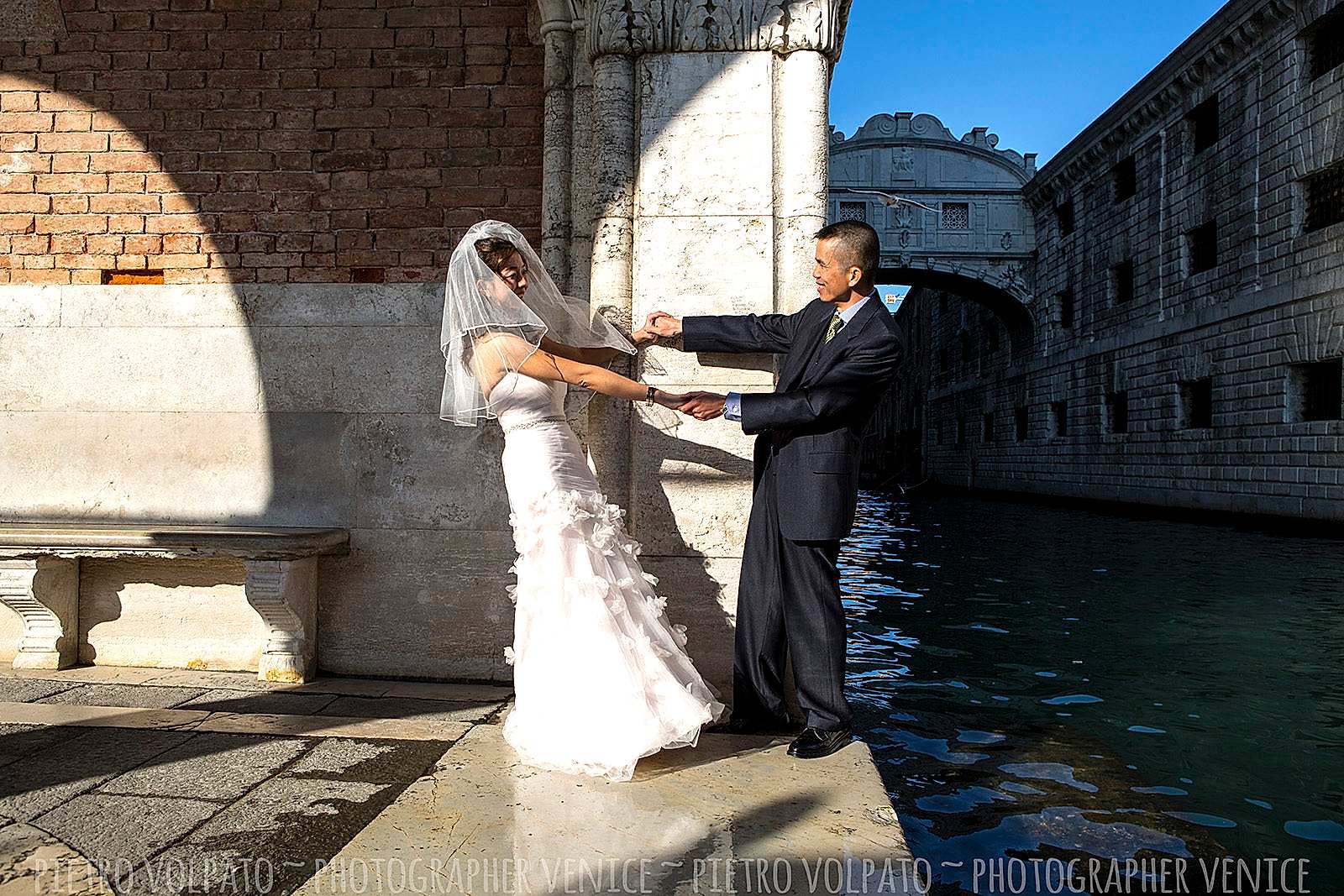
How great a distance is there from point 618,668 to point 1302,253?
1519 cm

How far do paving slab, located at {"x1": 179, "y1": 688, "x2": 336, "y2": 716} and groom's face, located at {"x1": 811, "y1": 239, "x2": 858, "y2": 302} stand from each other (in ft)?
7.79

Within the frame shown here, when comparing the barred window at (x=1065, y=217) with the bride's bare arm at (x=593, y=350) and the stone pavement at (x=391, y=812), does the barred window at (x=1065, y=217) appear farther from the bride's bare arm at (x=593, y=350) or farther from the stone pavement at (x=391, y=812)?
the stone pavement at (x=391, y=812)

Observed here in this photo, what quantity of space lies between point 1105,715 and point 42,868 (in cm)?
413

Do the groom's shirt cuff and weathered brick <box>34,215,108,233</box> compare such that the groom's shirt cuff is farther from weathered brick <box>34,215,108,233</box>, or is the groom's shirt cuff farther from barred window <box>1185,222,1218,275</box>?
barred window <box>1185,222,1218,275</box>

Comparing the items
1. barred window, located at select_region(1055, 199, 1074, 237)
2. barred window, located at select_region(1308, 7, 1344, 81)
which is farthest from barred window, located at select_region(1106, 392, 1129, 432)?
barred window, located at select_region(1308, 7, 1344, 81)

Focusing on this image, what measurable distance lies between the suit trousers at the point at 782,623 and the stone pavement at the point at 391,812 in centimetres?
16

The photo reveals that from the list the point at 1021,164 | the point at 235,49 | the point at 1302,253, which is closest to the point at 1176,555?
the point at 1302,253

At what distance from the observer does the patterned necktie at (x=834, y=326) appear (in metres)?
3.25

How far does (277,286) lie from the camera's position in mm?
4277

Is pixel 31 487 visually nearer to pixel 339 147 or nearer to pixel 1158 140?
pixel 339 147

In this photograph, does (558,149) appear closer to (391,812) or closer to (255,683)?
(255,683)

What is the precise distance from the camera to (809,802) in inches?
102

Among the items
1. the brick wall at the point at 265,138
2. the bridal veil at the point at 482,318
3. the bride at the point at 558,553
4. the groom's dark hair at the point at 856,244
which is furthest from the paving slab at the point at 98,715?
the groom's dark hair at the point at 856,244

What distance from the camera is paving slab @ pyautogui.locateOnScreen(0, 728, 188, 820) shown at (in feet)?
8.36
